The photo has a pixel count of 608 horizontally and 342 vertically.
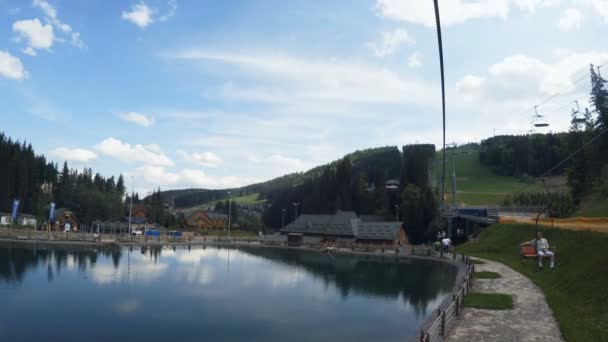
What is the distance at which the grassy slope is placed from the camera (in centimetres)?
13388

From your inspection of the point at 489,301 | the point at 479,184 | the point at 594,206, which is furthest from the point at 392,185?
the point at 489,301

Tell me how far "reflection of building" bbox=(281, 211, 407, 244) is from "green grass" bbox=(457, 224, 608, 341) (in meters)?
37.4

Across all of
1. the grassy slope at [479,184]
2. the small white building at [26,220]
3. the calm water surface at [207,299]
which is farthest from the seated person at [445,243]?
the small white building at [26,220]

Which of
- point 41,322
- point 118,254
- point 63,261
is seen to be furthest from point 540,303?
point 118,254

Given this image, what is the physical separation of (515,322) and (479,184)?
5947 inches

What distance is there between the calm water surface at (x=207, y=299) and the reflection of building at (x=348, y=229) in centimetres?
2760

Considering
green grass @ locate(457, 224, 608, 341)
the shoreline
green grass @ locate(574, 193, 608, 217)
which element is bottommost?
the shoreline

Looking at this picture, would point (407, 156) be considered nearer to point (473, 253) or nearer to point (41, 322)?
point (473, 253)

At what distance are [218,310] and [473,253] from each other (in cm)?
3969

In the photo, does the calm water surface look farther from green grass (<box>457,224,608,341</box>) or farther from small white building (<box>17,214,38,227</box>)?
small white building (<box>17,214,38,227</box>)

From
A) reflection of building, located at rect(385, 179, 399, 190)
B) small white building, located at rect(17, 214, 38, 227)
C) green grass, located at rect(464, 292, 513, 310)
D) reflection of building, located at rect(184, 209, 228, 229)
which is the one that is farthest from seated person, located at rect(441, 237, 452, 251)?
reflection of building, located at rect(184, 209, 228, 229)

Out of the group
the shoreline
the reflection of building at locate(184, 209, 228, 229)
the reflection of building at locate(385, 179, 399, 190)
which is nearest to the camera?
the shoreline

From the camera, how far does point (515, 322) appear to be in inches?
794

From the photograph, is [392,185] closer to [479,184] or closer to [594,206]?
[479,184]
